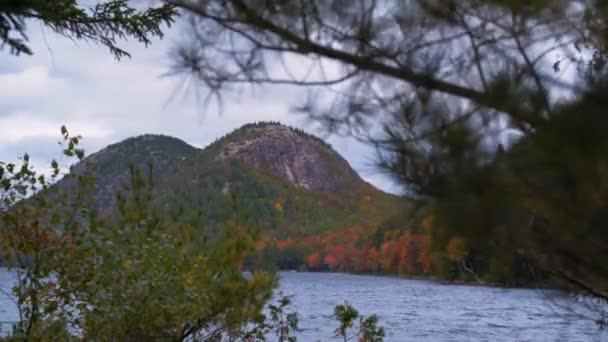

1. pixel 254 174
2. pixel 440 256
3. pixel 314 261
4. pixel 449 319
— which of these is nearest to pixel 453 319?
pixel 449 319

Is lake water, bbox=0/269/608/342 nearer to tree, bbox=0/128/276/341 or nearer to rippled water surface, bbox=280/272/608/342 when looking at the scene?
→ rippled water surface, bbox=280/272/608/342

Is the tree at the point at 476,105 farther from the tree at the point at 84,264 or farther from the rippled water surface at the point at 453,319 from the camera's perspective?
the rippled water surface at the point at 453,319

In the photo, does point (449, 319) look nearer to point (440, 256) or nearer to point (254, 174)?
point (440, 256)

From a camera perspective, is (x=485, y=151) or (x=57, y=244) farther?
(x=57, y=244)

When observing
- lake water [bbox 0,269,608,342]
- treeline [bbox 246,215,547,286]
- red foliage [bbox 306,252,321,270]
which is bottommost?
treeline [bbox 246,215,547,286]

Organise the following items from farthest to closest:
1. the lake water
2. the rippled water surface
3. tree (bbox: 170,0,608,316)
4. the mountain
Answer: the mountain → the rippled water surface → the lake water → tree (bbox: 170,0,608,316)

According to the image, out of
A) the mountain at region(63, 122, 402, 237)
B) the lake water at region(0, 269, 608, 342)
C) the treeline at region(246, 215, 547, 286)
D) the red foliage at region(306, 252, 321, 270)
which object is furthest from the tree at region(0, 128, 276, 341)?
the red foliage at region(306, 252, 321, 270)

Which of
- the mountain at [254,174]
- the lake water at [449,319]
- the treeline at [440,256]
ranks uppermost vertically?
the mountain at [254,174]

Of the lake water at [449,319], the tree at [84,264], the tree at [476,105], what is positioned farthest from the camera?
the lake water at [449,319]

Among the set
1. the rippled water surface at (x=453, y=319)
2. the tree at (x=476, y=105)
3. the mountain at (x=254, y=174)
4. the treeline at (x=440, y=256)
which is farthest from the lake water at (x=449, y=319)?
the tree at (x=476, y=105)

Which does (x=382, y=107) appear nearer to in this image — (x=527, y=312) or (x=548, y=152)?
(x=548, y=152)

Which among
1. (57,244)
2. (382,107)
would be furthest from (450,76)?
(57,244)
